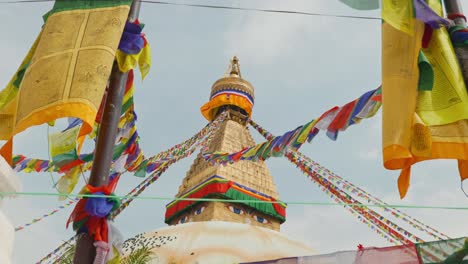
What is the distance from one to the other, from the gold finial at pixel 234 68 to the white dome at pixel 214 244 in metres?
9.95

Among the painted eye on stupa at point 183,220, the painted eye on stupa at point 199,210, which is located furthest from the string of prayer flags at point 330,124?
the painted eye on stupa at point 183,220

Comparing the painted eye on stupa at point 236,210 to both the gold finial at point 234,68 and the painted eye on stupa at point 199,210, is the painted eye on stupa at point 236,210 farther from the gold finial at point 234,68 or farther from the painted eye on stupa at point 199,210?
the gold finial at point 234,68

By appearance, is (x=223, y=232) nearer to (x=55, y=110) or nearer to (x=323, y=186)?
(x=323, y=186)

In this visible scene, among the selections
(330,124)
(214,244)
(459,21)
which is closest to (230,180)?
(214,244)

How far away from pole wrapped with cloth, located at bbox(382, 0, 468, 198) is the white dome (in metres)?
9.52

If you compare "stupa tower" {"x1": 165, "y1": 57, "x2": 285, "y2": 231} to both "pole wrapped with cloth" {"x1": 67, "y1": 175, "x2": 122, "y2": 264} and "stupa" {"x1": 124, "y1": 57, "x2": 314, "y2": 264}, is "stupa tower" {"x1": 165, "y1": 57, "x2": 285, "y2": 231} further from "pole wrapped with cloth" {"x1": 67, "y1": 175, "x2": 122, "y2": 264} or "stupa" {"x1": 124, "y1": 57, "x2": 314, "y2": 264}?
"pole wrapped with cloth" {"x1": 67, "y1": 175, "x2": 122, "y2": 264}

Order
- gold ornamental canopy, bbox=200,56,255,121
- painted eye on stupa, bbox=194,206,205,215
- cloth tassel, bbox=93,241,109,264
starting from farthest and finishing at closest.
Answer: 1. gold ornamental canopy, bbox=200,56,255,121
2. painted eye on stupa, bbox=194,206,205,215
3. cloth tassel, bbox=93,241,109,264

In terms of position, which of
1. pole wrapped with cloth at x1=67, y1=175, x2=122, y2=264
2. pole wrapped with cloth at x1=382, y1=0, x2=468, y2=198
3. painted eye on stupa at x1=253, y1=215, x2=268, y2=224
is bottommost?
pole wrapped with cloth at x1=67, y1=175, x2=122, y2=264

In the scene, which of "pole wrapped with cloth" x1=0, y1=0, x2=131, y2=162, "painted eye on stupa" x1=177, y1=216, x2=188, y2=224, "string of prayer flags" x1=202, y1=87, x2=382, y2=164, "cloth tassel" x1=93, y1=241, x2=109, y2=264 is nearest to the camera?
"pole wrapped with cloth" x1=0, y1=0, x2=131, y2=162

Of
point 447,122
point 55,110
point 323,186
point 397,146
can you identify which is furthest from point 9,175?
point 323,186

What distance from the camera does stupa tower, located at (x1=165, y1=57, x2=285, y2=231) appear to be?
17.1m

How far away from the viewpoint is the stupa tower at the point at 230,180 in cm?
1714

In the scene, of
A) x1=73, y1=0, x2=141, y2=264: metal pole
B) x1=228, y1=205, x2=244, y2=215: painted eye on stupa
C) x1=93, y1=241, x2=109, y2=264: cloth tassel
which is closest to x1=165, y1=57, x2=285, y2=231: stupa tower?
x1=228, y1=205, x2=244, y2=215: painted eye on stupa

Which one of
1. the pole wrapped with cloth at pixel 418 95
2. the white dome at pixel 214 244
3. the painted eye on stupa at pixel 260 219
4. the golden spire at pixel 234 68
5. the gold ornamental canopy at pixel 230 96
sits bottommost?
the white dome at pixel 214 244
